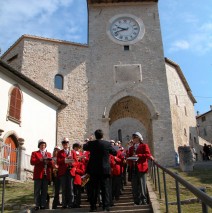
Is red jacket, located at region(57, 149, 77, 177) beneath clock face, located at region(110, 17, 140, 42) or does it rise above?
beneath

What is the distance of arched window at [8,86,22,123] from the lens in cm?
1588

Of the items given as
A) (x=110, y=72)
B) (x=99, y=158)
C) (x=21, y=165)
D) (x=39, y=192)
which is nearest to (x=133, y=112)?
(x=110, y=72)

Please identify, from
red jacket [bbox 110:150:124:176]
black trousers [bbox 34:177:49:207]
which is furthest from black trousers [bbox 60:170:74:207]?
red jacket [bbox 110:150:124:176]

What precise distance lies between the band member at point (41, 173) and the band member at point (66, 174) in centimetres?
31

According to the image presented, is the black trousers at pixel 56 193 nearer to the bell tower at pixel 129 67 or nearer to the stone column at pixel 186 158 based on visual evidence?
the stone column at pixel 186 158

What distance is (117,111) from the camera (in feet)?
81.4

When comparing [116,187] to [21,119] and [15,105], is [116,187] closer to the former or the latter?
[15,105]

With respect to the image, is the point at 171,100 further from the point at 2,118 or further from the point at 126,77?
the point at 2,118

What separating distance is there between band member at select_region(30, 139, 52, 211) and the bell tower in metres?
13.3

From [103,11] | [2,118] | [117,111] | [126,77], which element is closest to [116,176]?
[2,118]

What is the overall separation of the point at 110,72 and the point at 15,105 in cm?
831

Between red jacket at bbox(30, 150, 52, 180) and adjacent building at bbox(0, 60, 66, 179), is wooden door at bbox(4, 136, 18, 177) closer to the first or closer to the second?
adjacent building at bbox(0, 60, 66, 179)

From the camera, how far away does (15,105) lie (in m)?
16.2

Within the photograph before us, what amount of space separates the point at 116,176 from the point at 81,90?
1355 cm
